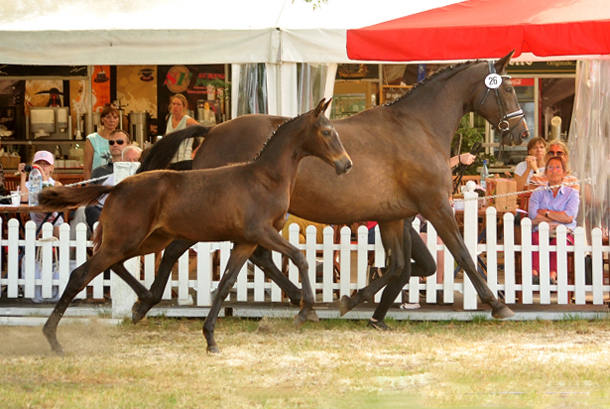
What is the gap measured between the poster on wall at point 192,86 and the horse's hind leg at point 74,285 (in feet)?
27.0

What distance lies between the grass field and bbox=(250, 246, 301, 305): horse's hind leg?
32cm

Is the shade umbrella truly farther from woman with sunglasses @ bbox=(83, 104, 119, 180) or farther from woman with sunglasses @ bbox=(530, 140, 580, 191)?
woman with sunglasses @ bbox=(83, 104, 119, 180)

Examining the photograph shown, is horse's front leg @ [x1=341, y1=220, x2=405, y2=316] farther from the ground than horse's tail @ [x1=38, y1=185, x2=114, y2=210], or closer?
closer

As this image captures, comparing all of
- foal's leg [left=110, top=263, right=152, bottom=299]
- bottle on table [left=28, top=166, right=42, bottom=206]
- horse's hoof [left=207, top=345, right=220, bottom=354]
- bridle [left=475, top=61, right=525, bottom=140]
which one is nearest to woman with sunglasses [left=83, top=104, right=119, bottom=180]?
bottle on table [left=28, top=166, right=42, bottom=206]

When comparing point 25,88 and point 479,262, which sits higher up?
point 25,88

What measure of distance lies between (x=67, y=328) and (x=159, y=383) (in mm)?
1955

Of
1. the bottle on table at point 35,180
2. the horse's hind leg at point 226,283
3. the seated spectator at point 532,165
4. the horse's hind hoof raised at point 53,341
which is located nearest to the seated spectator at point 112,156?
the bottle on table at point 35,180

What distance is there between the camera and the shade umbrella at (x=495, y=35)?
7.35 meters

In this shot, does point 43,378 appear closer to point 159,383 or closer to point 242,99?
point 159,383

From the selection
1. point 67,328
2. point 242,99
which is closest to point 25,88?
point 242,99

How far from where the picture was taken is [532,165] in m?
10.1

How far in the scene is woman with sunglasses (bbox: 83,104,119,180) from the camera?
9938 mm

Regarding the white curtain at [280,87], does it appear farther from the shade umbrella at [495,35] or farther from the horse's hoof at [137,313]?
the horse's hoof at [137,313]

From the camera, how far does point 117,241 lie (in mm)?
6102
